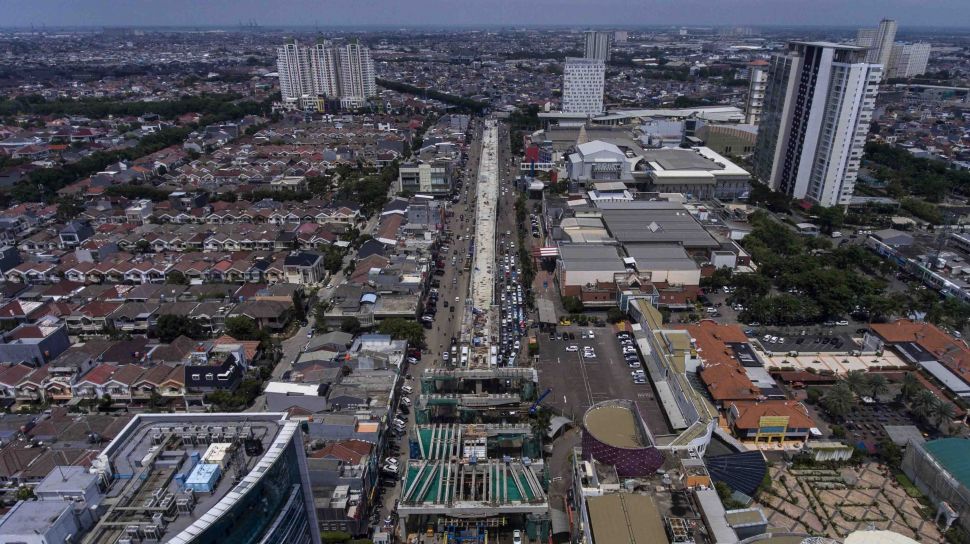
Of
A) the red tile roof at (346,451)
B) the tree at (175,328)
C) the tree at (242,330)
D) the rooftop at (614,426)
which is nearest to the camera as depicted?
the rooftop at (614,426)

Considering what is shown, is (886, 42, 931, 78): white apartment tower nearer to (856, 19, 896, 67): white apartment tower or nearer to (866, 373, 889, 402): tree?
(856, 19, 896, 67): white apartment tower

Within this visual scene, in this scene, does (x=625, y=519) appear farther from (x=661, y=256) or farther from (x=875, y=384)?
(x=661, y=256)

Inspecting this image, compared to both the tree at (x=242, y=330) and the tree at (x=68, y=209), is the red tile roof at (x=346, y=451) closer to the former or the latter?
the tree at (x=242, y=330)

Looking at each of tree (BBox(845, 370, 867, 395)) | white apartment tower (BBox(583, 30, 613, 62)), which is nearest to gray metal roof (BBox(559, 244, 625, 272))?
tree (BBox(845, 370, 867, 395))

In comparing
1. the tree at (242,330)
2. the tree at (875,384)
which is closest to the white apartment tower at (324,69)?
the tree at (242,330)

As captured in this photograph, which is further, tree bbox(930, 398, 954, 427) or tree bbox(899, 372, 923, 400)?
tree bbox(899, 372, 923, 400)

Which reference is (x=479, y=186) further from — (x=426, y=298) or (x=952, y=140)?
(x=952, y=140)
